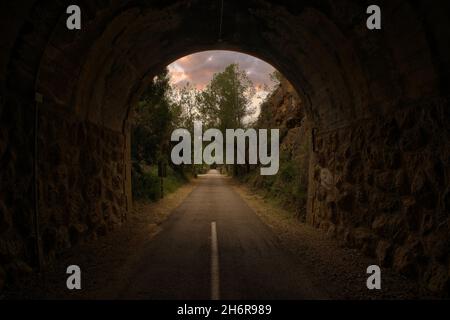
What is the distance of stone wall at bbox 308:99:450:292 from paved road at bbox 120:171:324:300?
71.5 inches

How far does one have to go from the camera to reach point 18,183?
489 centimetres

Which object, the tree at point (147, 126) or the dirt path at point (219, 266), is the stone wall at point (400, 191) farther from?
the tree at point (147, 126)

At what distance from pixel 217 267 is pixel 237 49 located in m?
7.40

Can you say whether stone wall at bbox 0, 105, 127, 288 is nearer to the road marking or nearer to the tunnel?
the tunnel

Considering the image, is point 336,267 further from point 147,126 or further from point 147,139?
point 147,126

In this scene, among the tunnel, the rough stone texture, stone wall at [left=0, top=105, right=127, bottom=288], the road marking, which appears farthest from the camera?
the rough stone texture

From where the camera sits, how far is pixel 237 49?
9633 mm

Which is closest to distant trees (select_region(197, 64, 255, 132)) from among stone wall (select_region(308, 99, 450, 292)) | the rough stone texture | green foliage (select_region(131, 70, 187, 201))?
the rough stone texture

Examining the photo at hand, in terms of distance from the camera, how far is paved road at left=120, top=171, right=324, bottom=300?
174 inches

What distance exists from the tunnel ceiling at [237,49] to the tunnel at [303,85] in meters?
0.03

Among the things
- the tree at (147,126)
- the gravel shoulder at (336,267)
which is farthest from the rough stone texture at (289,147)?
the tree at (147,126)

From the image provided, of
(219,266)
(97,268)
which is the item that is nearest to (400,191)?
(219,266)
